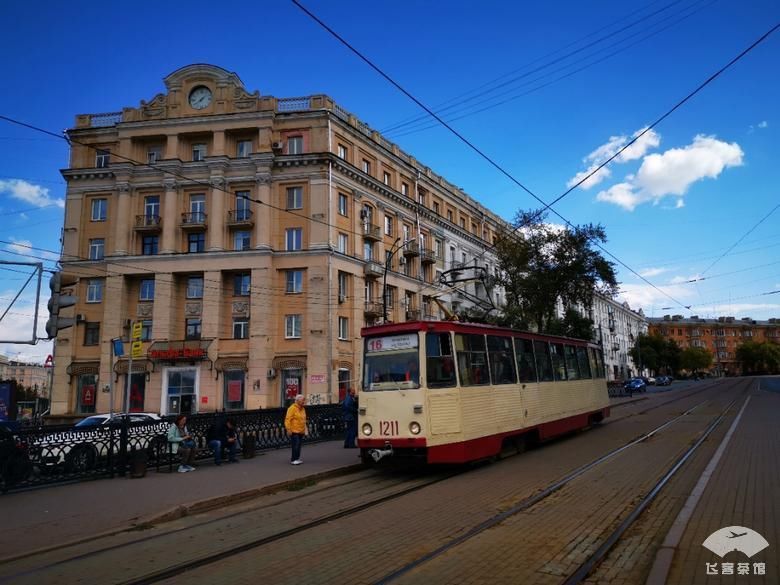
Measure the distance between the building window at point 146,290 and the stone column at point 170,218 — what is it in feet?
8.36

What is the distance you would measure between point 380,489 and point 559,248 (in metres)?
23.9

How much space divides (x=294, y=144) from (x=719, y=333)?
160 meters

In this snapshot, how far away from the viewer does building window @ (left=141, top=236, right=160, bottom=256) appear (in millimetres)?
40719

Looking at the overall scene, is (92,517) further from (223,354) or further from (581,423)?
(223,354)

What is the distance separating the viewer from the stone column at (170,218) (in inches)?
1554

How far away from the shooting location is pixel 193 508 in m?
9.18

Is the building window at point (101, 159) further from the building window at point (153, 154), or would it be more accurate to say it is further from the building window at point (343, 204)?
the building window at point (343, 204)

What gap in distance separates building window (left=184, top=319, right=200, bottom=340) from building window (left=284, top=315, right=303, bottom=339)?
6399 millimetres

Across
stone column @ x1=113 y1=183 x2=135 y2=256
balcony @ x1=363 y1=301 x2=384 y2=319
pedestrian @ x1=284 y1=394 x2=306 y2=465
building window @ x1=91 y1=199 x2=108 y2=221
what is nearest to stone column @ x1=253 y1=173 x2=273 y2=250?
balcony @ x1=363 y1=301 x2=384 y2=319

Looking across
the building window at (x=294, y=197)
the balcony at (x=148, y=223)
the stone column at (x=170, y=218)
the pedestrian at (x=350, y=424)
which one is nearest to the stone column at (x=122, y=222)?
the balcony at (x=148, y=223)

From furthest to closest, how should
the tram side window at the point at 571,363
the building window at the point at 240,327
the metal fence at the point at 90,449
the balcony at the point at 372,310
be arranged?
1. the balcony at the point at 372,310
2. the building window at the point at 240,327
3. the tram side window at the point at 571,363
4. the metal fence at the point at 90,449

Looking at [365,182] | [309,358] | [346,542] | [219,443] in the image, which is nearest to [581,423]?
[219,443]

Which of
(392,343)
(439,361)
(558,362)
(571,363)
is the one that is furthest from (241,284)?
Answer: (439,361)

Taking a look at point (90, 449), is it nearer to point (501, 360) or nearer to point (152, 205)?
point (501, 360)
